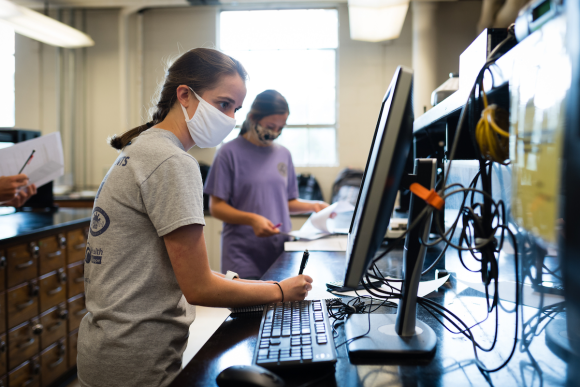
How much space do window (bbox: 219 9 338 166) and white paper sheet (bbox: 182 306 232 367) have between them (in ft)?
7.55

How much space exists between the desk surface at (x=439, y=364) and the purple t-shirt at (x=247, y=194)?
3.39 feet

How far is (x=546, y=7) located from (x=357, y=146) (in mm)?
4346

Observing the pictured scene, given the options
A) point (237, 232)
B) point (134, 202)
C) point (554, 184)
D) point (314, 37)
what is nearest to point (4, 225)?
point (237, 232)

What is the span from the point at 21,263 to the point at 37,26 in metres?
2.93

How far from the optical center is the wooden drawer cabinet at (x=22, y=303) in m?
1.79

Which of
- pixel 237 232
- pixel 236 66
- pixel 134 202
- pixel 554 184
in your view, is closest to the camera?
pixel 554 184

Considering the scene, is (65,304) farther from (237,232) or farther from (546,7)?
(546,7)

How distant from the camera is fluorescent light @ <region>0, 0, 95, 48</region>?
11.4ft

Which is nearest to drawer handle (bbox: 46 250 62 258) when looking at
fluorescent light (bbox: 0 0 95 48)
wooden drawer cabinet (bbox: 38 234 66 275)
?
wooden drawer cabinet (bbox: 38 234 66 275)

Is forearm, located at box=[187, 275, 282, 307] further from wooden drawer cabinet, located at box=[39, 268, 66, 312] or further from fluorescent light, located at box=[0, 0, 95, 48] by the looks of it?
fluorescent light, located at box=[0, 0, 95, 48]

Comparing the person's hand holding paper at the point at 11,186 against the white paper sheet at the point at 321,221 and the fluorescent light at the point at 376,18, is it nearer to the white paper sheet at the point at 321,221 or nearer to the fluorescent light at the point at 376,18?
the white paper sheet at the point at 321,221

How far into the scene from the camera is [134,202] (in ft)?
2.64

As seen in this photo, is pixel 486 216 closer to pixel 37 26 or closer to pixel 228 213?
pixel 228 213

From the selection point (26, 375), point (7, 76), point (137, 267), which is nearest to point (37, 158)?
point (26, 375)
